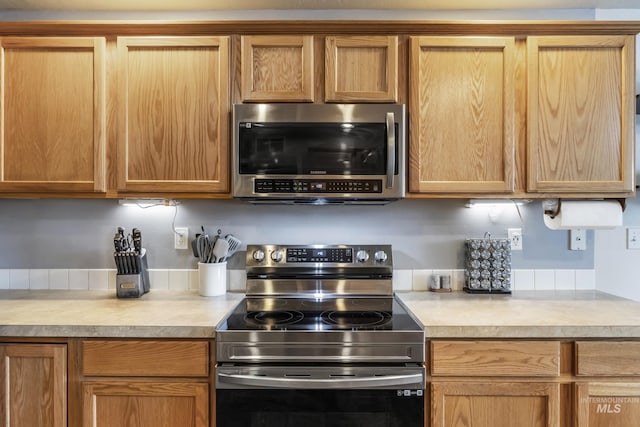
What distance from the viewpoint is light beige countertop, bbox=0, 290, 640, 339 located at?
1346mm

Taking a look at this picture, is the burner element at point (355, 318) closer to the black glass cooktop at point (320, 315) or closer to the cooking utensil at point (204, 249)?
the black glass cooktop at point (320, 315)

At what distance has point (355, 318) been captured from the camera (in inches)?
61.9

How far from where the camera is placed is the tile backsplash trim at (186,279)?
1.97 meters

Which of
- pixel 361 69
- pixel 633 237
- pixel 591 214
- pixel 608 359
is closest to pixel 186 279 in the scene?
pixel 361 69

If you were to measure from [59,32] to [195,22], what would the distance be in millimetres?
609

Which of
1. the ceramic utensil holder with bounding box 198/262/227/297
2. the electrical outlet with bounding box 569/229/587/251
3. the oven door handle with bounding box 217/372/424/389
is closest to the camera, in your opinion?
the oven door handle with bounding box 217/372/424/389

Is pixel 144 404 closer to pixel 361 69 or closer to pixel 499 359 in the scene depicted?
pixel 499 359

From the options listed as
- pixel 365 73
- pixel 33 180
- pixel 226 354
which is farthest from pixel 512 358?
pixel 33 180

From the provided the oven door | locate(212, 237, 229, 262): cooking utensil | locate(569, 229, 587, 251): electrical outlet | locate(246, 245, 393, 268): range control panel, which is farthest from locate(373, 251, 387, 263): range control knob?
locate(569, 229, 587, 251): electrical outlet

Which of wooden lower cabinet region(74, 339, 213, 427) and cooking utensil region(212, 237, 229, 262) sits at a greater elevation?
cooking utensil region(212, 237, 229, 262)

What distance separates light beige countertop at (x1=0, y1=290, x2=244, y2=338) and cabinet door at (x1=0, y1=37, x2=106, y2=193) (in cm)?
51

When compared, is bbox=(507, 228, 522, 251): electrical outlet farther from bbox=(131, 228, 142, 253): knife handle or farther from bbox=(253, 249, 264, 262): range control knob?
bbox=(131, 228, 142, 253): knife handle

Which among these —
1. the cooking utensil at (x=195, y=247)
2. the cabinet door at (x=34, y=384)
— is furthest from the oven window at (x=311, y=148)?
the cabinet door at (x=34, y=384)

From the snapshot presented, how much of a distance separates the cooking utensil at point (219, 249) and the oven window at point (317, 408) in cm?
68
